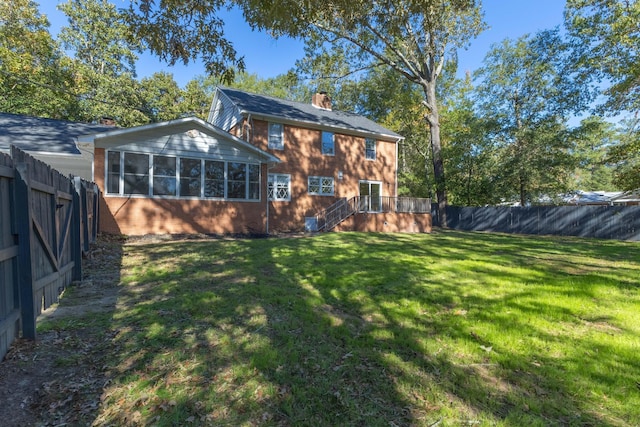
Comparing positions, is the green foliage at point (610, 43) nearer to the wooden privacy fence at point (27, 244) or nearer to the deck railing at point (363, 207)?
the deck railing at point (363, 207)

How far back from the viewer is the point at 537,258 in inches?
338

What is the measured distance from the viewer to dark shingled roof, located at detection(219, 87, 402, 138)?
1705cm

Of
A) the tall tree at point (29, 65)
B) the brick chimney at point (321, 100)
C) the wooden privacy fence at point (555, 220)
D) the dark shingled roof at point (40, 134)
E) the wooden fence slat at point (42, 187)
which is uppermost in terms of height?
the tall tree at point (29, 65)

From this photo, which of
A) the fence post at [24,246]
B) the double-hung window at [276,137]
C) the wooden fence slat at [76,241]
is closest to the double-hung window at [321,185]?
the double-hung window at [276,137]

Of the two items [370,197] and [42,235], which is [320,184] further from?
[42,235]

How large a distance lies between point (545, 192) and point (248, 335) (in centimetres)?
2817

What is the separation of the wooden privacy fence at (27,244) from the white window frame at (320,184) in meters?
14.0

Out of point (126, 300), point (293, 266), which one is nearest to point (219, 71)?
Result: point (293, 266)

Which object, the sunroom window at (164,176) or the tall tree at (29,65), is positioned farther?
the tall tree at (29,65)

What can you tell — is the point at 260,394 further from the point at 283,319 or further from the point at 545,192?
the point at 545,192

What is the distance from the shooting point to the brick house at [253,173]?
11.6 m

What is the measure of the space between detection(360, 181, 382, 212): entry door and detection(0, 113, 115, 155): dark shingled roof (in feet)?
43.6

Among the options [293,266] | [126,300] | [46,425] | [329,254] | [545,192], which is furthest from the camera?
[545,192]

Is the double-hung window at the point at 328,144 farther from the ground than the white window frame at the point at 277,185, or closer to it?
Result: farther from the ground
